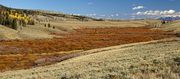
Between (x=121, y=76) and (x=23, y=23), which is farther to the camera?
(x=23, y=23)

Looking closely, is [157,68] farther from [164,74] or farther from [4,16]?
[4,16]

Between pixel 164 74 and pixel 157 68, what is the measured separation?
6.69 feet

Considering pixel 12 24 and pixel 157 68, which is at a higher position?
pixel 157 68

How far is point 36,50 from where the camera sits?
97250mm

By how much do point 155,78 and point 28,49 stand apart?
83.6 metres

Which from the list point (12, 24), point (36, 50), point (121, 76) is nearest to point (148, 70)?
point (121, 76)

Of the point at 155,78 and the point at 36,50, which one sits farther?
the point at 36,50

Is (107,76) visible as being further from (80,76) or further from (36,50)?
(36,50)

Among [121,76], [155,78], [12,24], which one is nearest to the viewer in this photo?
[155,78]

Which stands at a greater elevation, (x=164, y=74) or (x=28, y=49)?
(x=164, y=74)

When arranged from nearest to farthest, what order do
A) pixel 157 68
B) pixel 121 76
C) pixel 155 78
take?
pixel 155 78, pixel 121 76, pixel 157 68

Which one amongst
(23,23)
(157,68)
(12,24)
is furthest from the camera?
(23,23)

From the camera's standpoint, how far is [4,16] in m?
180

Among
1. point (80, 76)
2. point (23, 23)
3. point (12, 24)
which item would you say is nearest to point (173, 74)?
point (80, 76)
